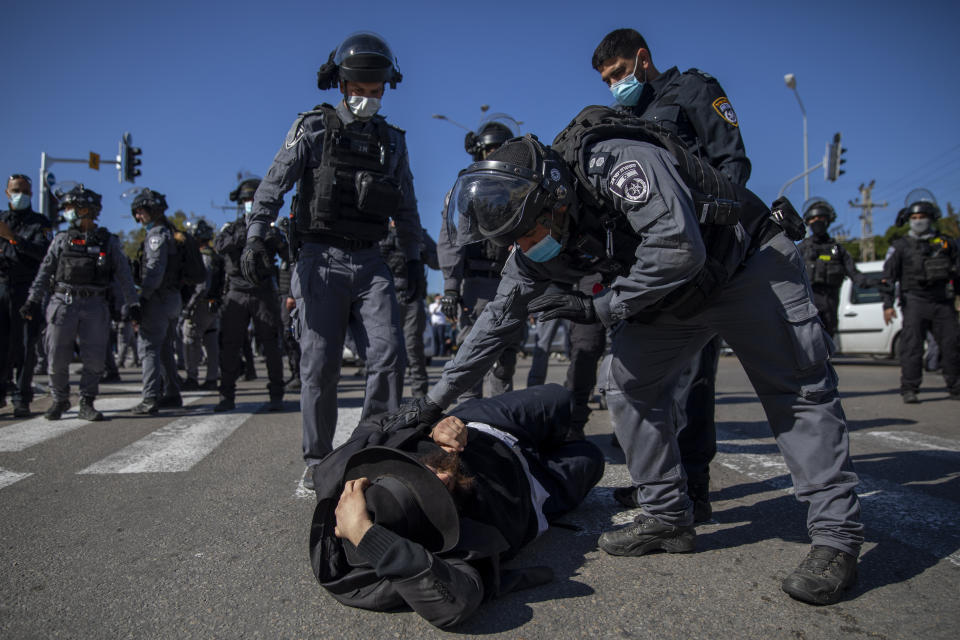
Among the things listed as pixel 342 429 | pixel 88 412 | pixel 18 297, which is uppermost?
pixel 18 297

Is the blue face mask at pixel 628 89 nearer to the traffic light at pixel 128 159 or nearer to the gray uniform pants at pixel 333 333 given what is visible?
the gray uniform pants at pixel 333 333

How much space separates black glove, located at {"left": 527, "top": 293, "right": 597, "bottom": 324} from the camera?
2.22 meters

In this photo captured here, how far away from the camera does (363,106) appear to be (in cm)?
367

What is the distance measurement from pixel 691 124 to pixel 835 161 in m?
19.5

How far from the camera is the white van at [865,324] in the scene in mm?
12156

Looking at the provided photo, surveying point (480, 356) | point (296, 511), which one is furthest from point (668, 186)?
point (296, 511)

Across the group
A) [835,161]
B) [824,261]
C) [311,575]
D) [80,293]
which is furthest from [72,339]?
[835,161]

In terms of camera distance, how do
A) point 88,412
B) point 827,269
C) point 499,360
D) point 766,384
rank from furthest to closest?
point 827,269 → point 88,412 → point 499,360 → point 766,384

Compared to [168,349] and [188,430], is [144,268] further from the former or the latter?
[188,430]

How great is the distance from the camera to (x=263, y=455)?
4438 millimetres

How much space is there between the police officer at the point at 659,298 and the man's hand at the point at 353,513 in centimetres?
39

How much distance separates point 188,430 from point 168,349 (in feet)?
6.77

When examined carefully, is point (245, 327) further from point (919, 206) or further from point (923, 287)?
point (919, 206)

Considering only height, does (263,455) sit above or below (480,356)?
below
